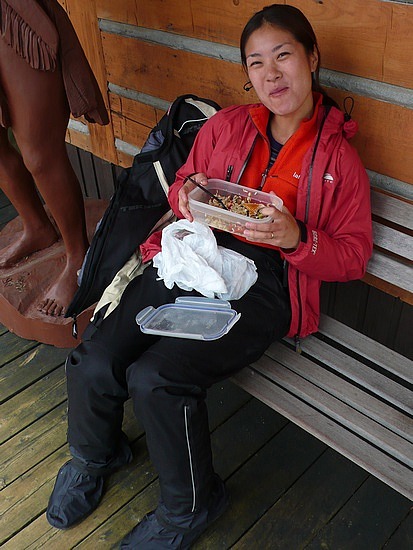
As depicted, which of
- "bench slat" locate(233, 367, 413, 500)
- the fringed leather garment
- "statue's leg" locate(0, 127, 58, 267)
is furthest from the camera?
Result: "statue's leg" locate(0, 127, 58, 267)

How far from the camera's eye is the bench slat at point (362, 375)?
175cm

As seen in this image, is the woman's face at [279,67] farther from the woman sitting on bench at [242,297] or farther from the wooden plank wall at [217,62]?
the wooden plank wall at [217,62]

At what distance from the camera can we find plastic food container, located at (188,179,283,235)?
1.62 metres

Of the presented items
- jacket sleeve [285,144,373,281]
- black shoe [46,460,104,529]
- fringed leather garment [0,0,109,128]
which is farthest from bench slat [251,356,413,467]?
fringed leather garment [0,0,109,128]

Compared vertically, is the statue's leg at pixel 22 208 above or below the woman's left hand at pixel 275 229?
below

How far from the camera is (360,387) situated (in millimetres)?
1896

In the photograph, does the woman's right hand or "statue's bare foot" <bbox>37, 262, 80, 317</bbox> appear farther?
"statue's bare foot" <bbox>37, 262, 80, 317</bbox>

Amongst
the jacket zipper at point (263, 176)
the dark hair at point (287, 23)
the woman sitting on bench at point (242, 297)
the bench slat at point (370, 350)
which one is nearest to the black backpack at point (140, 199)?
the woman sitting on bench at point (242, 297)

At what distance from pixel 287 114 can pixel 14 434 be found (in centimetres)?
149

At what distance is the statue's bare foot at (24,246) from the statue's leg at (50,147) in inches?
9.8

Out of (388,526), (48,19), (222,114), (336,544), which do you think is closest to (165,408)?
(336,544)

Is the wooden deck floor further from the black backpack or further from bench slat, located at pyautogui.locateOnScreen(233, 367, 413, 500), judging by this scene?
the black backpack

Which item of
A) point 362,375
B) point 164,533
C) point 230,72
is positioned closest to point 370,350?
point 362,375

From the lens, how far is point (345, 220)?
5.67ft
